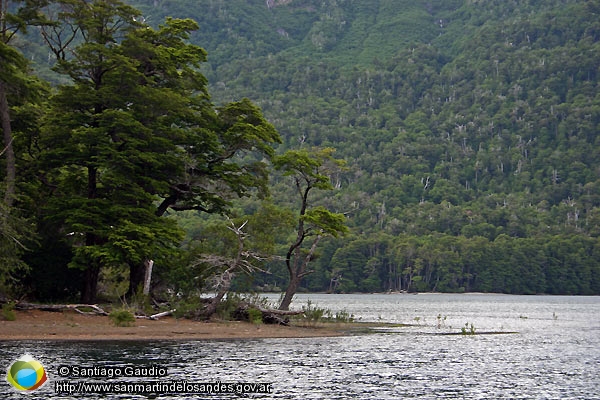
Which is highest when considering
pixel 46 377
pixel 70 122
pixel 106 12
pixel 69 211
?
pixel 106 12

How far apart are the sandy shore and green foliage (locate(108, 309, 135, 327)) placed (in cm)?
32

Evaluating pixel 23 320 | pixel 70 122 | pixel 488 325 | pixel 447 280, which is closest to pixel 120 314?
pixel 23 320

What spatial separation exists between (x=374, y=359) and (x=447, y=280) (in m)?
148

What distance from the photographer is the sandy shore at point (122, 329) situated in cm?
3862

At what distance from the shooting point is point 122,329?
41.2 meters

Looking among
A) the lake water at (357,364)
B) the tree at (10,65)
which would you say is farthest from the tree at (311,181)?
the tree at (10,65)

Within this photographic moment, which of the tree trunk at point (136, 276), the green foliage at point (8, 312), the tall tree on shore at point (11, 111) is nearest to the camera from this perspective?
the tall tree on shore at point (11, 111)

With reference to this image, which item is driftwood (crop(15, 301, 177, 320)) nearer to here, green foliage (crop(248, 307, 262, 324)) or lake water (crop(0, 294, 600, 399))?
lake water (crop(0, 294, 600, 399))

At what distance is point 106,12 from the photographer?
155ft

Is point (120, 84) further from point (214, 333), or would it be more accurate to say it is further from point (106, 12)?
point (214, 333)

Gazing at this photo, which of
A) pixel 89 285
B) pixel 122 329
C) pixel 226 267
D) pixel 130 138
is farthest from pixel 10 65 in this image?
pixel 226 267

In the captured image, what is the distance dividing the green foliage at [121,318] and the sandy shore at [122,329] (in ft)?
1.04

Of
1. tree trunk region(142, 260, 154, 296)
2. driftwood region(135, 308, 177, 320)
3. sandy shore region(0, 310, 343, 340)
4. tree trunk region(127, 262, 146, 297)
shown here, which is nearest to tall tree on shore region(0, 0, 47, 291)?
sandy shore region(0, 310, 343, 340)

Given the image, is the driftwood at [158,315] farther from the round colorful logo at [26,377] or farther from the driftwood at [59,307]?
the round colorful logo at [26,377]
